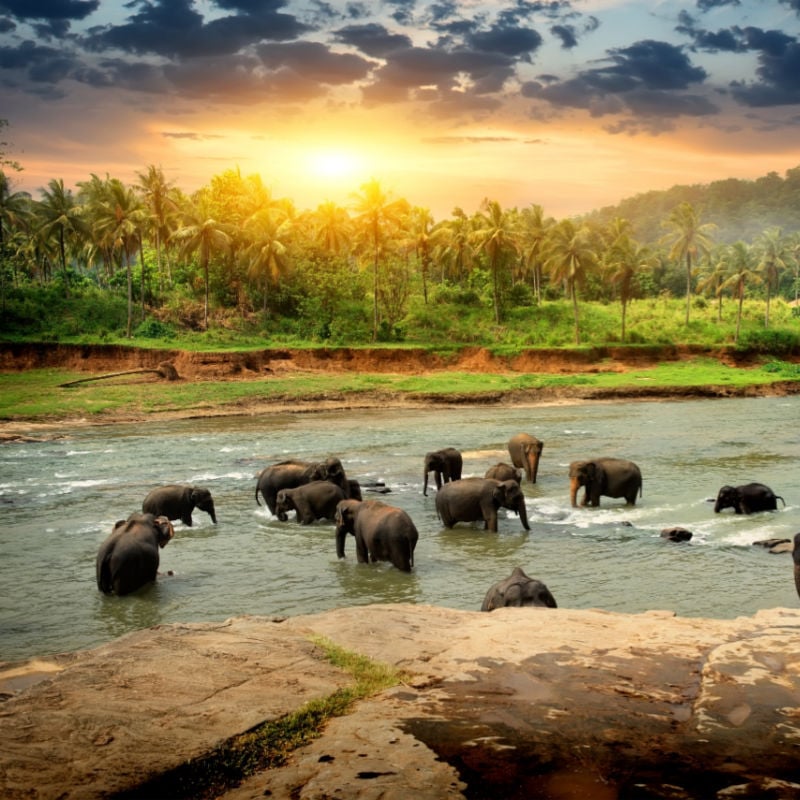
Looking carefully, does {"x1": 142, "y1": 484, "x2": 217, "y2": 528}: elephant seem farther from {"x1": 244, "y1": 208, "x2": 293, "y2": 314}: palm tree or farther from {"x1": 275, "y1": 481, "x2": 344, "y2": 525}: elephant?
{"x1": 244, "y1": 208, "x2": 293, "y2": 314}: palm tree

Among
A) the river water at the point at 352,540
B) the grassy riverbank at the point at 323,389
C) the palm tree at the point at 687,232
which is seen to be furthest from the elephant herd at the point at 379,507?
the palm tree at the point at 687,232

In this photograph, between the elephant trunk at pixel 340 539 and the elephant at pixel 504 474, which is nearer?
the elephant trunk at pixel 340 539

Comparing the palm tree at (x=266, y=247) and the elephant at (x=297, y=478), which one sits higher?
the palm tree at (x=266, y=247)

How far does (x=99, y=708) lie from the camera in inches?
259

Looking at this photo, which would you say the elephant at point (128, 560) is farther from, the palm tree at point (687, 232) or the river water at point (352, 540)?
the palm tree at point (687, 232)

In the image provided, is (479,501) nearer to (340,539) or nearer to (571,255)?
(340,539)

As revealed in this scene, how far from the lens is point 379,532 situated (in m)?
13.9

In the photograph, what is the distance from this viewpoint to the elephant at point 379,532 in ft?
45.0

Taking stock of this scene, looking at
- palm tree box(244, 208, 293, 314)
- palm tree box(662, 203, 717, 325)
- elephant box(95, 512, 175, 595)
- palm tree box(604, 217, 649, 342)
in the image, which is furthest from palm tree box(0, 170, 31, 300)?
elephant box(95, 512, 175, 595)

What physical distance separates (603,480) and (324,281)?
47.9 metres

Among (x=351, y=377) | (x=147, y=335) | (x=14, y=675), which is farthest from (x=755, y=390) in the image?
(x=14, y=675)

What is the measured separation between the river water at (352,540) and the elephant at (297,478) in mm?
554

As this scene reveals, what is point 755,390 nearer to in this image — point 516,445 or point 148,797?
point 516,445

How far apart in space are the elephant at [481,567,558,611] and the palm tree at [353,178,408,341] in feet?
167
